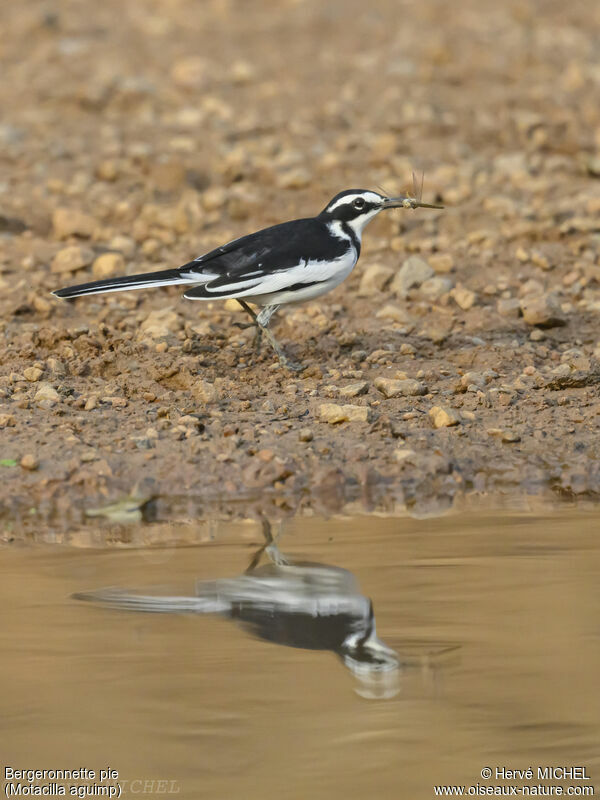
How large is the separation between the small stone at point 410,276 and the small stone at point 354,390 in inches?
63.6

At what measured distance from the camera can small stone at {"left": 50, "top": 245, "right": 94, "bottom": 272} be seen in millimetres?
8344

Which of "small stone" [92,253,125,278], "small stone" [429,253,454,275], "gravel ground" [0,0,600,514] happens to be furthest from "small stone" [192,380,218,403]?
"small stone" [429,253,454,275]

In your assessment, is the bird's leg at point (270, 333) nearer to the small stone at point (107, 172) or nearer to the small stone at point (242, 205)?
the small stone at point (242, 205)

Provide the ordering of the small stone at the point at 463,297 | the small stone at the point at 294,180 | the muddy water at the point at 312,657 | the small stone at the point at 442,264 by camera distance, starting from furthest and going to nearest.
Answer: the small stone at the point at 294,180, the small stone at the point at 442,264, the small stone at the point at 463,297, the muddy water at the point at 312,657

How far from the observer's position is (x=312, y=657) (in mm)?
3953

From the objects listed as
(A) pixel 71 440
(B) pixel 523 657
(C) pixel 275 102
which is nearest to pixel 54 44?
(C) pixel 275 102

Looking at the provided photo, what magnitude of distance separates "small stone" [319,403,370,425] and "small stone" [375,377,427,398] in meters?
0.34

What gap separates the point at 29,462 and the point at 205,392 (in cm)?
100

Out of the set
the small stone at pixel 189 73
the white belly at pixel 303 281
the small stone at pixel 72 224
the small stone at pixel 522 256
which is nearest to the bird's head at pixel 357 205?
the white belly at pixel 303 281

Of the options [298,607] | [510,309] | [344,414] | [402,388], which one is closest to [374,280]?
[510,309]

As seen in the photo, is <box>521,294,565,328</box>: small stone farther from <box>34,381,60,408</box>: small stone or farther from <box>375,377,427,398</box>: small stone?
<box>34,381,60,408</box>: small stone

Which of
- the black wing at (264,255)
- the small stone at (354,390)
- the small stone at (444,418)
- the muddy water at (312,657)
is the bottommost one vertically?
the muddy water at (312,657)

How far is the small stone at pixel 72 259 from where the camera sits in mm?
8344

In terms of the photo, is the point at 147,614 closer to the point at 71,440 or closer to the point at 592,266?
the point at 71,440
